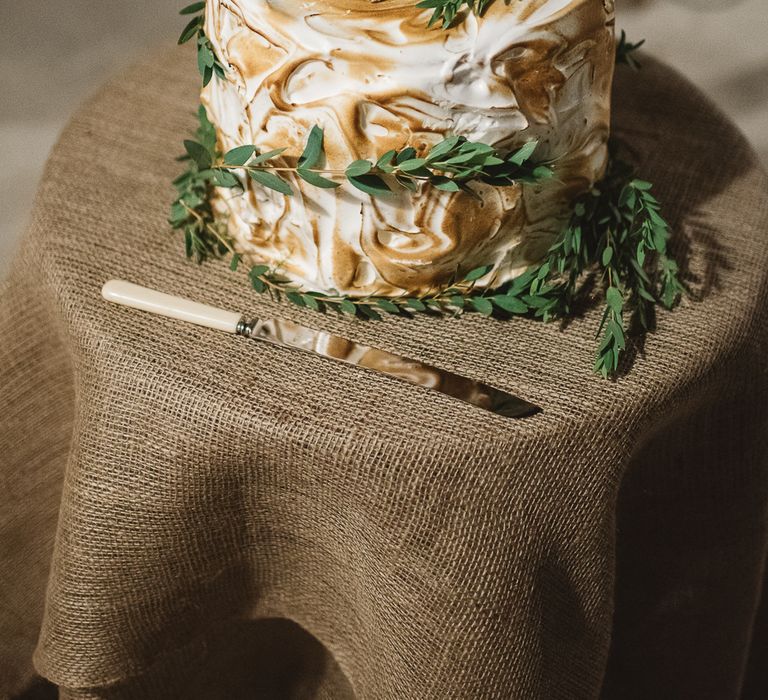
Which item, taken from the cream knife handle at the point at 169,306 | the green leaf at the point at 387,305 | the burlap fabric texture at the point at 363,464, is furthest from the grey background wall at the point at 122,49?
the green leaf at the point at 387,305

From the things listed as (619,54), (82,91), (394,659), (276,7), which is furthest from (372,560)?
(82,91)

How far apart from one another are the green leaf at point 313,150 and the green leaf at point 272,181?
23mm

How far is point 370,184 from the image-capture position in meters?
0.58

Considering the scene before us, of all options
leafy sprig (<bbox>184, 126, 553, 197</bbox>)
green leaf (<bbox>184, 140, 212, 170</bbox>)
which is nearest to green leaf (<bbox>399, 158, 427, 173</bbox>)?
leafy sprig (<bbox>184, 126, 553, 197</bbox>)

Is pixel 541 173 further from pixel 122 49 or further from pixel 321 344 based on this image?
pixel 122 49

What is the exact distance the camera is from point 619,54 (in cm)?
82

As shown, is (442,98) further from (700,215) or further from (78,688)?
(78,688)

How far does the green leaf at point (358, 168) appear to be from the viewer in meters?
0.57

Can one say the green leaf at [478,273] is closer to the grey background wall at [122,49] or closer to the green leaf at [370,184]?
the green leaf at [370,184]

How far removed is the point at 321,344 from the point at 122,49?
186cm

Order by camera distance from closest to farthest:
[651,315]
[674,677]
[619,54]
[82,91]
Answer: [651,315] → [619,54] → [674,677] → [82,91]

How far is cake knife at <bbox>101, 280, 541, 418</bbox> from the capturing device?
62cm

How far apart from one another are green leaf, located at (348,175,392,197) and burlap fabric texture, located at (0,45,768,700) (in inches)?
5.4

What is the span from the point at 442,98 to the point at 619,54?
1.09 feet
